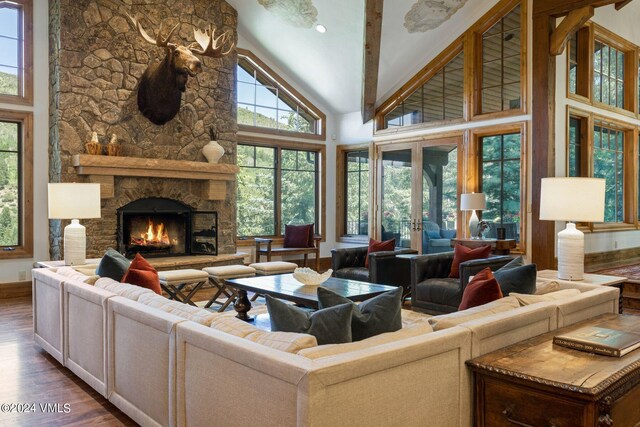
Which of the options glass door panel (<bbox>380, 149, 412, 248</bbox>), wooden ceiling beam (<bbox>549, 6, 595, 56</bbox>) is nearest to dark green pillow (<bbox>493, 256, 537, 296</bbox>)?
wooden ceiling beam (<bbox>549, 6, 595, 56</bbox>)

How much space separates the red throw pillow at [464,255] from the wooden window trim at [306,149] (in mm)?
4084

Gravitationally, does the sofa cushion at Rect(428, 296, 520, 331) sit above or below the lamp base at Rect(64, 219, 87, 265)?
below

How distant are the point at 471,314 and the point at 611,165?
23.0 feet

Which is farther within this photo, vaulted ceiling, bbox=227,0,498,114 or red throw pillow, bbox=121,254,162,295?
vaulted ceiling, bbox=227,0,498,114

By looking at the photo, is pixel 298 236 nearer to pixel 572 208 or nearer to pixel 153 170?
pixel 153 170

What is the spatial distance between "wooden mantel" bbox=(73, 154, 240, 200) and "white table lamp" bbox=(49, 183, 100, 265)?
6.43ft

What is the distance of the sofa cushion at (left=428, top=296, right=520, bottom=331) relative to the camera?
2285 mm

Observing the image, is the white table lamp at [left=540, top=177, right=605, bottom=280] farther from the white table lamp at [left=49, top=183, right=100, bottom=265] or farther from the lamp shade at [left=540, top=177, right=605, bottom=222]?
the white table lamp at [left=49, top=183, right=100, bottom=265]

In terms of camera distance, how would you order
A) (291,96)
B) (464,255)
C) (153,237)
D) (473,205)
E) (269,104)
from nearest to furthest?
(464,255) < (473,205) < (153,237) < (269,104) < (291,96)

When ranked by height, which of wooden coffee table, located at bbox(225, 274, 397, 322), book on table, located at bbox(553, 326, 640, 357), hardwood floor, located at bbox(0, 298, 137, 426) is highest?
book on table, located at bbox(553, 326, 640, 357)

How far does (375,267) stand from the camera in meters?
5.97

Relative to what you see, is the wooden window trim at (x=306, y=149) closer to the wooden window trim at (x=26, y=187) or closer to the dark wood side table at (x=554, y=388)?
the wooden window trim at (x=26, y=187)

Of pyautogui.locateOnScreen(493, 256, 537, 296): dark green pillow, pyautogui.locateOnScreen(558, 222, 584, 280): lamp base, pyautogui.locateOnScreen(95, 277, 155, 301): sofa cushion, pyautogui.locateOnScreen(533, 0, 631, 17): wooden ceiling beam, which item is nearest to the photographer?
pyautogui.locateOnScreen(95, 277, 155, 301): sofa cushion

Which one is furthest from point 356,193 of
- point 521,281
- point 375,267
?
point 521,281
